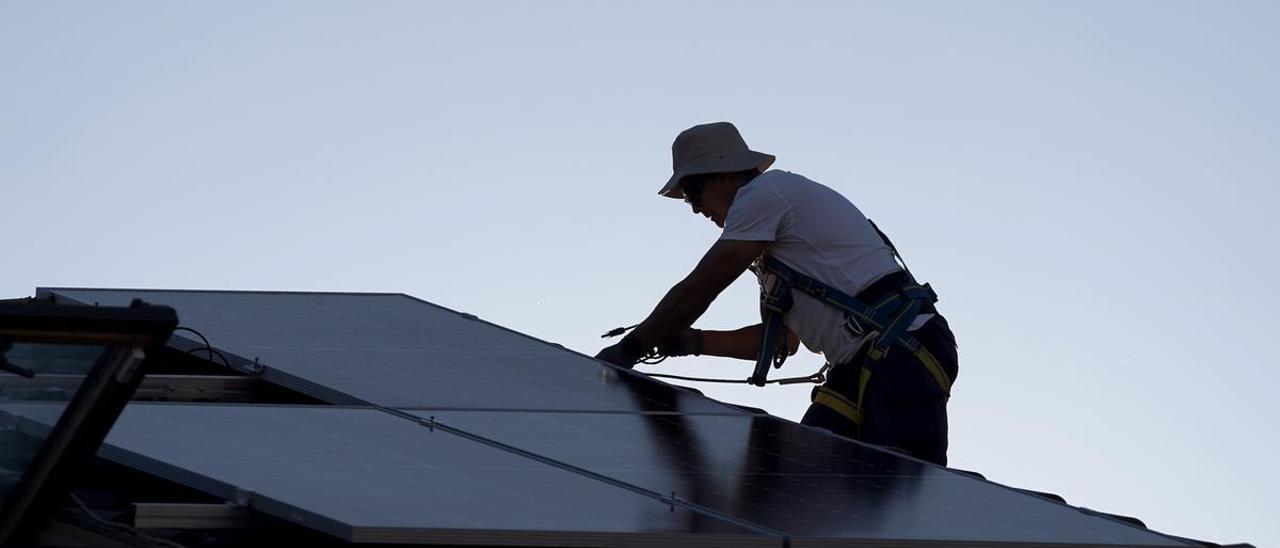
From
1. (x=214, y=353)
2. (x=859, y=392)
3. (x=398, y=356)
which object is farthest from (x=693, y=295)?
(x=214, y=353)

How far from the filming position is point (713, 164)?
26.9 feet

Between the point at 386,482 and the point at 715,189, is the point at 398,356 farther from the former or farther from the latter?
the point at 386,482

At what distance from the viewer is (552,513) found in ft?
16.1

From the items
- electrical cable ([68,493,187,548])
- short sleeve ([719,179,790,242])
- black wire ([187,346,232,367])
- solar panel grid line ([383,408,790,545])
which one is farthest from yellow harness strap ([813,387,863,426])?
electrical cable ([68,493,187,548])

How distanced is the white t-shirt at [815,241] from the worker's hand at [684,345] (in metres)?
0.73

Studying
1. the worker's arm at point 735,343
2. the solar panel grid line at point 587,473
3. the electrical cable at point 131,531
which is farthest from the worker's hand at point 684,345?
the electrical cable at point 131,531

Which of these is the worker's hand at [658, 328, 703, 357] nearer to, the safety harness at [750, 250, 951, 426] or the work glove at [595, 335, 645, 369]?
the work glove at [595, 335, 645, 369]

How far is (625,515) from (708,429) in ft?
6.41

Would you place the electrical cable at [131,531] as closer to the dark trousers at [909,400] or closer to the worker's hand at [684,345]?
the dark trousers at [909,400]

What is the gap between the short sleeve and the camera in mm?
7770

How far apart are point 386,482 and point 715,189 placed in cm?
343

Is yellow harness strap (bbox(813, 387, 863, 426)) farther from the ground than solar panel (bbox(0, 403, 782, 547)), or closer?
farther from the ground

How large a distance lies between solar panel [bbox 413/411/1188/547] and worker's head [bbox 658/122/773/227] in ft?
4.37

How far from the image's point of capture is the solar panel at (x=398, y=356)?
283 inches
